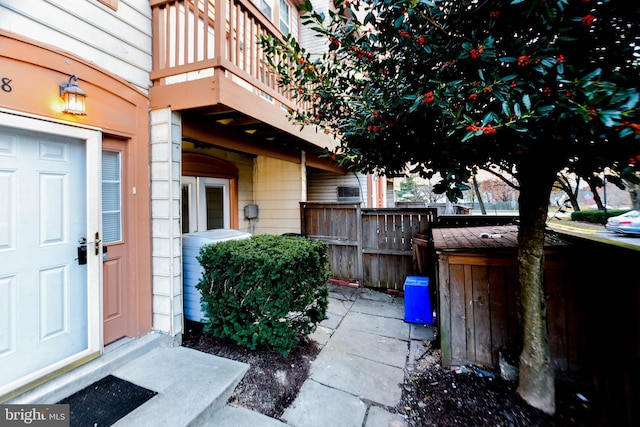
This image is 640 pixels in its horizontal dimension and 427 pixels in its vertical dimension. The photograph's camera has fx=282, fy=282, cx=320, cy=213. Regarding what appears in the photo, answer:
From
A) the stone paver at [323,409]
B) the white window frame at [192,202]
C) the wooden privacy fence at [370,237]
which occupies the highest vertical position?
the white window frame at [192,202]

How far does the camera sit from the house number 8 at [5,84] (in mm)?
2002

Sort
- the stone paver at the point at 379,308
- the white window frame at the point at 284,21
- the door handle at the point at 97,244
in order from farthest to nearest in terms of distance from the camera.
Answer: the white window frame at the point at 284,21
the stone paver at the point at 379,308
the door handle at the point at 97,244

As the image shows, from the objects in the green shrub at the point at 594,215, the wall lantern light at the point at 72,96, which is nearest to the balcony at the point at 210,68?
the wall lantern light at the point at 72,96

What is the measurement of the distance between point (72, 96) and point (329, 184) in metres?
7.03

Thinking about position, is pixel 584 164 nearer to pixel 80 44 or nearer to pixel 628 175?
pixel 628 175

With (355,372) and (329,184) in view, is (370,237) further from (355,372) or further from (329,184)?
(329,184)

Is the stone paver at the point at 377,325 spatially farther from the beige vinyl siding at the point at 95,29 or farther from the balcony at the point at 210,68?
the beige vinyl siding at the point at 95,29

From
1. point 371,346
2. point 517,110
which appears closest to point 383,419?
point 371,346

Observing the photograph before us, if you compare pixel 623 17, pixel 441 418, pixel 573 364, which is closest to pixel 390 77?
pixel 623 17

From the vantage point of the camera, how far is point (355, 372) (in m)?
2.76

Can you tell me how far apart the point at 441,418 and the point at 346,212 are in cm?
388

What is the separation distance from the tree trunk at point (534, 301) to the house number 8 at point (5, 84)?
12.4 ft

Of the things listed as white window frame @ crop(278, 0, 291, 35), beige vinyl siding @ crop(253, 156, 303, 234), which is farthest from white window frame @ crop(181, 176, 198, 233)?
white window frame @ crop(278, 0, 291, 35)

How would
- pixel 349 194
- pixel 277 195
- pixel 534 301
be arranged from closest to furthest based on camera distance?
1. pixel 534 301
2. pixel 277 195
3. pixel 349 194
